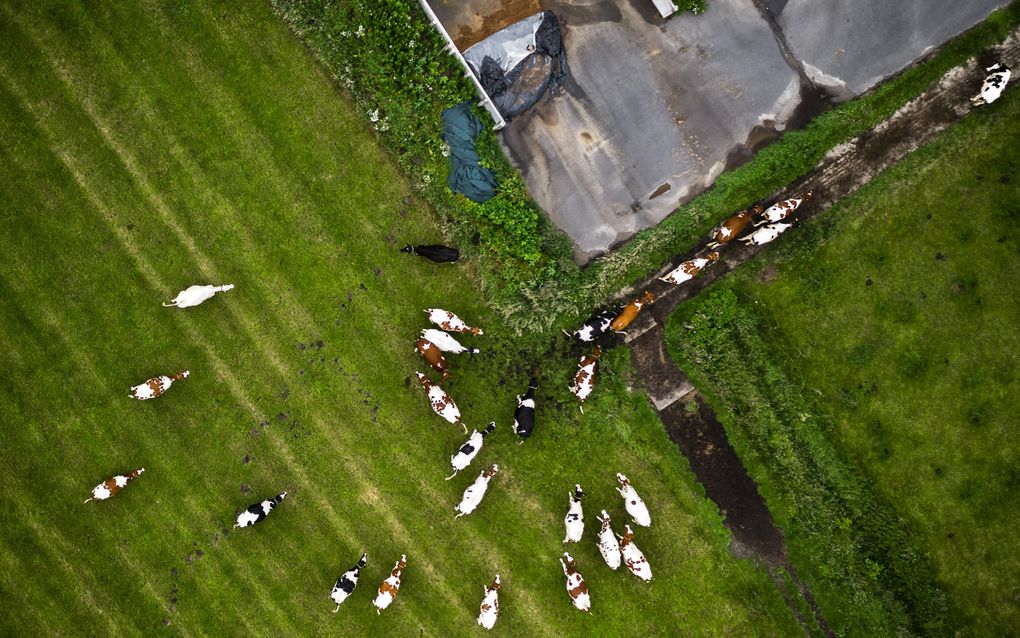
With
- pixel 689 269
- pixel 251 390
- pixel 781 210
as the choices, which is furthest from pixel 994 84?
pixel 251 390

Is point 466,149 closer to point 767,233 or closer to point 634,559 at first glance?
point 767,233

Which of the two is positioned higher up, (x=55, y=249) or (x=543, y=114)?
(x=55, y=249)

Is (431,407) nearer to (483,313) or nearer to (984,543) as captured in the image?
(483,313)

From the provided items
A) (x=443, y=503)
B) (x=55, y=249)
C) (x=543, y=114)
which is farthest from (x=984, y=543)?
(x=55, y=249)

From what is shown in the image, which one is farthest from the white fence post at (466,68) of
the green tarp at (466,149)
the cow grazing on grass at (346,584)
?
the cow grazing on grass at (346,584)

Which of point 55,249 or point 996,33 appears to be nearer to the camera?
point 996,33

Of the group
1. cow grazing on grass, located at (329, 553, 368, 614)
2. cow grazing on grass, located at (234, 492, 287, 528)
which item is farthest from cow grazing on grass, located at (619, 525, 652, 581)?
cow grazing on grass, located at (234, 492, 287, 528)

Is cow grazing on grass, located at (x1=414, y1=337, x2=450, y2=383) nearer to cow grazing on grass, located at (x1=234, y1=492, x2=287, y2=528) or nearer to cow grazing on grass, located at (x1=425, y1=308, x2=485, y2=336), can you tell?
cow grazing on grass, located at (x1=425, y1=308, x2=485, y2=336)
